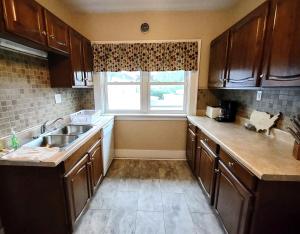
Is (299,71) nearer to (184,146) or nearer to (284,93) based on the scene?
(284,93)

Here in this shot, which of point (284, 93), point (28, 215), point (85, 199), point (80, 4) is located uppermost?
point (80, 4)

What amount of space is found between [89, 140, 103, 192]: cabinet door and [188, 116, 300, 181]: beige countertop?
1.38m

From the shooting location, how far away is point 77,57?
2234 millimetres

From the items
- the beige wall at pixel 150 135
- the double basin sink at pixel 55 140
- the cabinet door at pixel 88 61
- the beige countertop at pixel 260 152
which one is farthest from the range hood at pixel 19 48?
the beige countertop at pixel 260 152

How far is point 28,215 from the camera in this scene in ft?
4.53

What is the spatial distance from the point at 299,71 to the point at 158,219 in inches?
71.6

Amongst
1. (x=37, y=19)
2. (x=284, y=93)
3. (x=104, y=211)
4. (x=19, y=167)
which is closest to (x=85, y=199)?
(x=104, y=211)

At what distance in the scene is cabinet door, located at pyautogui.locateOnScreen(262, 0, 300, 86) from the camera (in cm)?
114

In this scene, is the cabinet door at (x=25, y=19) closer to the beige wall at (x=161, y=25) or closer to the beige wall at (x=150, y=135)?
the beige wall at (x=161, y=25)

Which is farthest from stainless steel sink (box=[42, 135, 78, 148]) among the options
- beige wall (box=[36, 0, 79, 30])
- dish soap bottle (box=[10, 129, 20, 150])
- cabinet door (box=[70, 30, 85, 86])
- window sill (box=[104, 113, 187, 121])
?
beige wall (box=[36, 0, 79, 30])

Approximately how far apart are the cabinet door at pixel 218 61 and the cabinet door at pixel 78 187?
203 centimetres

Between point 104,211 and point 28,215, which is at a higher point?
point 28,215

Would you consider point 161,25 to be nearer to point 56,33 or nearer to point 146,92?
point 146,92

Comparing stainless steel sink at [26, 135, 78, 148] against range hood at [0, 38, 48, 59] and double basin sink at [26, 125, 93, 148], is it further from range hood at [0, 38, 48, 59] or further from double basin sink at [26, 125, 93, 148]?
range hood at [0, 38, 48, 59]
